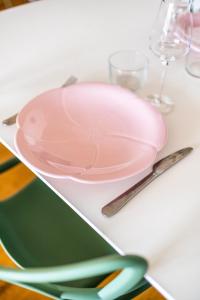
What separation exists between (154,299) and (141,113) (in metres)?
0.68

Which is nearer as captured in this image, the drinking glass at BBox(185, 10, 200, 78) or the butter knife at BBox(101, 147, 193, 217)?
the butter knife at BBox(101, 147, 193, 217)


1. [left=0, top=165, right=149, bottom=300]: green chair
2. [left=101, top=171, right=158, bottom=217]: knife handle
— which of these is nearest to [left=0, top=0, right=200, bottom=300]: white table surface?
[left=101, top=171, right=158, bottom=217]: knife handle

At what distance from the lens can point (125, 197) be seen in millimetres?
666

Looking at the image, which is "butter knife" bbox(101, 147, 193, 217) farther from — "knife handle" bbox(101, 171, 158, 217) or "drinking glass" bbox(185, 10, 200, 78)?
"drinking glass" bbox(185, 10, 200, 78)

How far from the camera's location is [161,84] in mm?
901

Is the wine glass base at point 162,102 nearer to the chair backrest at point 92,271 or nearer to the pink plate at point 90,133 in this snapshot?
the pink plate at point 90,133

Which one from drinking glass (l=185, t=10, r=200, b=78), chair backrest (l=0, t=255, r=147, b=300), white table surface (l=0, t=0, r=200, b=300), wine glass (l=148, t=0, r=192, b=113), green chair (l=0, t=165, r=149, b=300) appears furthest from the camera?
drinking glass (l=185, t=10, r=200, b=78)

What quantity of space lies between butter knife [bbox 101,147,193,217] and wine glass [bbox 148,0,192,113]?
13cm

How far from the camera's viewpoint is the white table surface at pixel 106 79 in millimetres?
608

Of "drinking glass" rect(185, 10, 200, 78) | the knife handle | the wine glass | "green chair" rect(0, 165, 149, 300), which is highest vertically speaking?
the wine glass

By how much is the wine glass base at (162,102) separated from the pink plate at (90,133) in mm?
44

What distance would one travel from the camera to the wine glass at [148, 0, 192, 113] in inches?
33.5

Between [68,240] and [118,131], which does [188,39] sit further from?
[68,240]

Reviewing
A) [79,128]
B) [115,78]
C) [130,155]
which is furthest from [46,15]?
[130,155]
